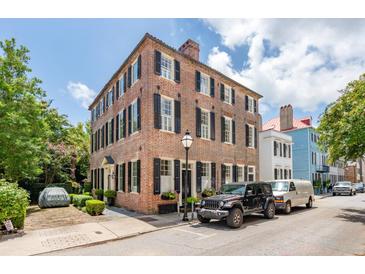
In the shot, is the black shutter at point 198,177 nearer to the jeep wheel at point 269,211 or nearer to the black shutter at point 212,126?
the black shutter at point 212,126

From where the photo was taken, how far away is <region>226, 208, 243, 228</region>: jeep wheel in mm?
9539

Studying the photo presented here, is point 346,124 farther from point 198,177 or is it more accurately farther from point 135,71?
point 135,71

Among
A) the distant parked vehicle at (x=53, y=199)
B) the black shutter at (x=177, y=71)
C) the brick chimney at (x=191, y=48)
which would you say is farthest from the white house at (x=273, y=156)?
the distant parked vehicle at (x=53, y=199)

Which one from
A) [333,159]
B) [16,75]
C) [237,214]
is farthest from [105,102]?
[333,159]

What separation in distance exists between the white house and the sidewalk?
15.7m

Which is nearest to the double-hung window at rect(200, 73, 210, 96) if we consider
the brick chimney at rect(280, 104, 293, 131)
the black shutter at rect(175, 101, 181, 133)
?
the black shutter at rect(175, 101, 181, 133)

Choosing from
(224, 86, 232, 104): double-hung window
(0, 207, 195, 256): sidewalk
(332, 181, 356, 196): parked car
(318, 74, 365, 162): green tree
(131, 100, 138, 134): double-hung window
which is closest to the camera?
(0, 207, 195, 256): sidewalk

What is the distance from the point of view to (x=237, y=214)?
9.84 m

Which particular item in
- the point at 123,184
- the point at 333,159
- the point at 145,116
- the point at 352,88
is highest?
the point at 352,88

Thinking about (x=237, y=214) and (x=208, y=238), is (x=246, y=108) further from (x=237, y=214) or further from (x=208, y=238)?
(x=208, y=238)

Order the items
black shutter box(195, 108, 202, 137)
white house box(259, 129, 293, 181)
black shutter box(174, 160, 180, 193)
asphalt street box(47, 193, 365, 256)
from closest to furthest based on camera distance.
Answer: asphalt street box(47, 193, 365, 256)
black shutter box(174, 160, 180, 193)
black shutter box(195, 108, 202, 137)
white house box(259, 129, 293, 181)

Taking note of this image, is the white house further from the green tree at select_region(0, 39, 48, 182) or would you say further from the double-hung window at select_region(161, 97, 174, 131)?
the green tree at select_region(0, 39, 48, 182)

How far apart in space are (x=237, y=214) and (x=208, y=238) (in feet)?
6.93

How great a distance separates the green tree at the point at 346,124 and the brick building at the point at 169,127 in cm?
625
